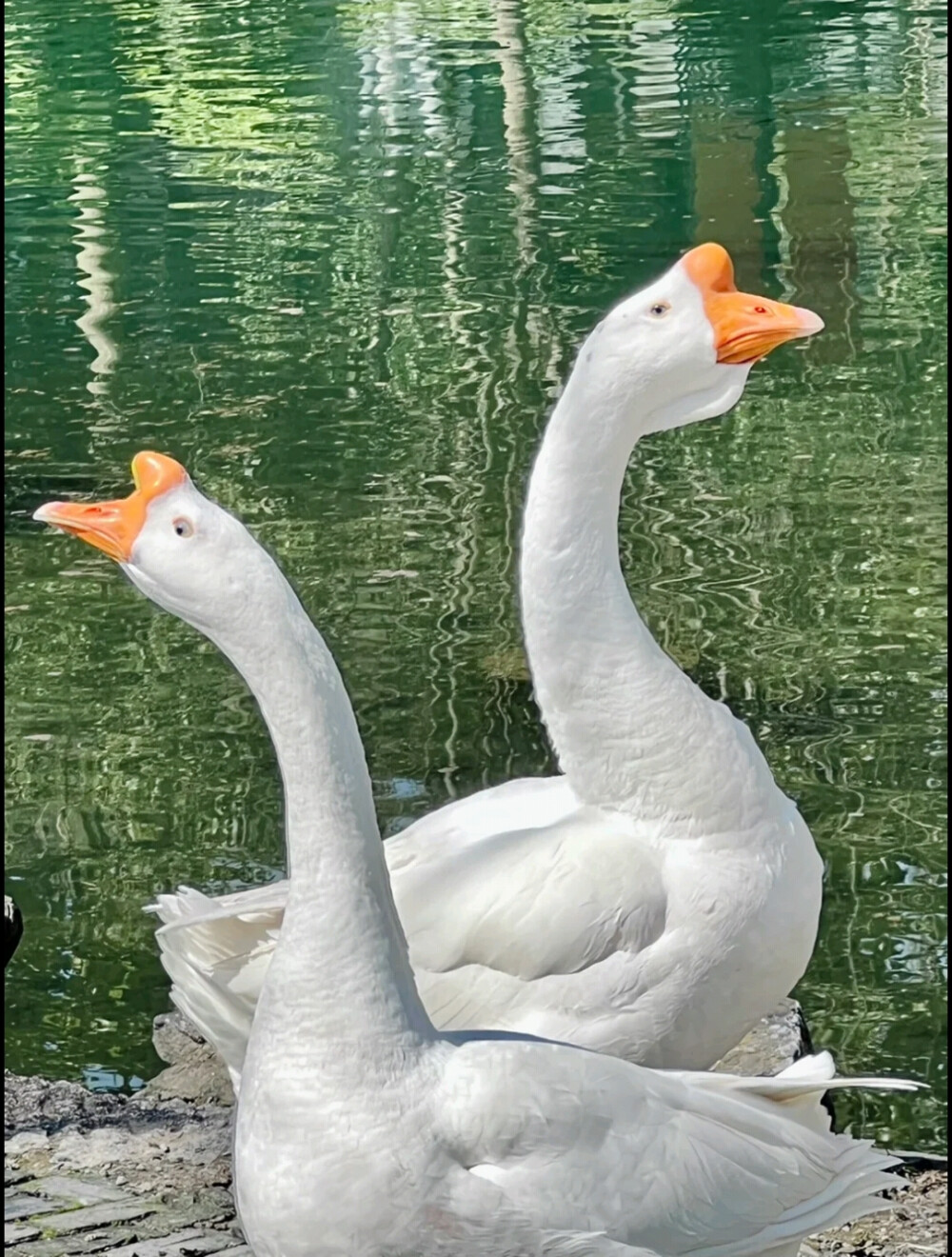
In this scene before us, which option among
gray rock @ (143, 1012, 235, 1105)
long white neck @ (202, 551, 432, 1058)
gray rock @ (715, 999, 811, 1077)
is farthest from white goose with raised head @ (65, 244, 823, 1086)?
gray rock @ (143, 1012, 235, 1105)

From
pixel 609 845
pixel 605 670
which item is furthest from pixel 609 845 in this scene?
pixel 605 670

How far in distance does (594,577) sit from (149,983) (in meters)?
2.21

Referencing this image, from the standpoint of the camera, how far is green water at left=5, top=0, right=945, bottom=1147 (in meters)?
6.21

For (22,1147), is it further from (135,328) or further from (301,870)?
(135,328)

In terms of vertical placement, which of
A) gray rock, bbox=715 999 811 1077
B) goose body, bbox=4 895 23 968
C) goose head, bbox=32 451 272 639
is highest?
goose head, bbox=32 451 272 639

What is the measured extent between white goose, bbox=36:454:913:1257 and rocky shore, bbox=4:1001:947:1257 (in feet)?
3.33

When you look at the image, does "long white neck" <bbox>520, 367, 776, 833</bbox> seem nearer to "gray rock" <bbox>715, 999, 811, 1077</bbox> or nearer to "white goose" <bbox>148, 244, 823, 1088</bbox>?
"white goose" <bbox>148, 244, 823, 1088</bbox>

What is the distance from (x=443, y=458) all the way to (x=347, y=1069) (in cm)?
653

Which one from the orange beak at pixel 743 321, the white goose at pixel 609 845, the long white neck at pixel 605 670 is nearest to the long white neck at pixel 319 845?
the white goose at pixel 609 845

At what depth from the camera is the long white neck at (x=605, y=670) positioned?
13.3 ft

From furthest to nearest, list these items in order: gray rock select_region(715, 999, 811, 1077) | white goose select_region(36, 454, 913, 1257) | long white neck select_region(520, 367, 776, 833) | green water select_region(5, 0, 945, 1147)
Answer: green water select_region(5, 0, 945, 1147) → gray rock select_region(715, 999, 811, 1077) → long white neck select_region(520, 367, 776, 833) → white goose select_region(36, 454, 913, 1257)

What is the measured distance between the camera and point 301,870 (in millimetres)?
3191

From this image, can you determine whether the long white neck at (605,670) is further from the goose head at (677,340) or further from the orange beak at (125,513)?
the orange beak at (125,513)

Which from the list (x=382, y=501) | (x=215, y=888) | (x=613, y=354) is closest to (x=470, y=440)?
(x=382, y=501)
